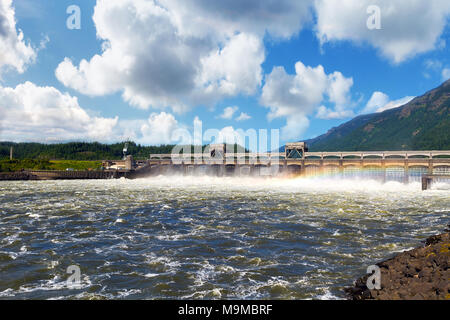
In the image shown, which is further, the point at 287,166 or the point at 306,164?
Result: the point at 287,166

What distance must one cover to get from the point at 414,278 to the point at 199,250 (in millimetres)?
12105

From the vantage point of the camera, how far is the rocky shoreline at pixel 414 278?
10.4 meters

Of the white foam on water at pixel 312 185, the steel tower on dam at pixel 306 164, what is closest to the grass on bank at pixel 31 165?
the steel tower on dam at pixel 306 164

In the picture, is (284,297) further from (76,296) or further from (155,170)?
(155,170)

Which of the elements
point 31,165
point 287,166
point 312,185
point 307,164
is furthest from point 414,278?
point 31,165

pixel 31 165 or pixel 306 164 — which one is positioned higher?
pixel 306 164

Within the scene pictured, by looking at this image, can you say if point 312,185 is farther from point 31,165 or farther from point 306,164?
point 31,165

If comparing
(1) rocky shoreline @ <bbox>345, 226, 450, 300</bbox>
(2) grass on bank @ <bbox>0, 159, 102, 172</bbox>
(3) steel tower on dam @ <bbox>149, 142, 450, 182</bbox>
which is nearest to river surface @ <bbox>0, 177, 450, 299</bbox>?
(1) rocky shoreline @ <bbox>345, 226, 450, 300</bbox>

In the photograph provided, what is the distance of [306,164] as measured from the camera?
330ft

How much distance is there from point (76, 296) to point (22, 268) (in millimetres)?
5876

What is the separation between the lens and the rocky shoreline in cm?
1035

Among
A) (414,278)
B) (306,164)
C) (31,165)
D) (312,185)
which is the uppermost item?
(306,164)
